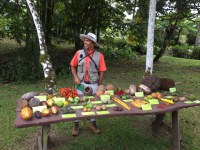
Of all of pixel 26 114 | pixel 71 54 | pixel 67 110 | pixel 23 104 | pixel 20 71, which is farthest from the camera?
pixel 71 54

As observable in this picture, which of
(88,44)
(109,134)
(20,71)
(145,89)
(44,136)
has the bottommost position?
(109,134)

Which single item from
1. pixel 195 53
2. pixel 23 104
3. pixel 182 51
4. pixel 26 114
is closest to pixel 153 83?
pixel 23 104

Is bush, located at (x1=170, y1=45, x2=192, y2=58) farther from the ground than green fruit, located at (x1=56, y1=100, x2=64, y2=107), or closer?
farther from the ground

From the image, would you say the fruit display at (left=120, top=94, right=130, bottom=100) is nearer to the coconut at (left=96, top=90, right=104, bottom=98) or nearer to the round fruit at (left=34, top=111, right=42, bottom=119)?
the coconut at (left=96, top=90, right=104, bottom=98)

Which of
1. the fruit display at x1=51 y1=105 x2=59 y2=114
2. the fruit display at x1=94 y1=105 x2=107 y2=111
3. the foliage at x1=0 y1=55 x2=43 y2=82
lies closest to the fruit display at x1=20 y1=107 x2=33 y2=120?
the fruit display at x1=51 y1=105 x2=59 y2=114

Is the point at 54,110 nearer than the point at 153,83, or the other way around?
the point at 54,110

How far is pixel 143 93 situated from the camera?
396cm

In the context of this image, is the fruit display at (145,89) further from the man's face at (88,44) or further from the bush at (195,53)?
the bush at (195,53)

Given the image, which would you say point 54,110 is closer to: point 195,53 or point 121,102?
point 121,102

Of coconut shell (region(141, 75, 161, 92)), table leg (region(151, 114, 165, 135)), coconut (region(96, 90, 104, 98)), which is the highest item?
coconut shell (region(141, 75, 161, 92))

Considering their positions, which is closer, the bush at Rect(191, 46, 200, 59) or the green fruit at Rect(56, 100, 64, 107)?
the green fruit at Rect(56, 100, 64, 107)

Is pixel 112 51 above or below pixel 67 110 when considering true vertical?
above

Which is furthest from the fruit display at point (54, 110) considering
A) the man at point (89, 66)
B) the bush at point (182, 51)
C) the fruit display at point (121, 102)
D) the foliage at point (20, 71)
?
the bush at point (182, 51)

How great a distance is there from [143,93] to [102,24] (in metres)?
7.71
